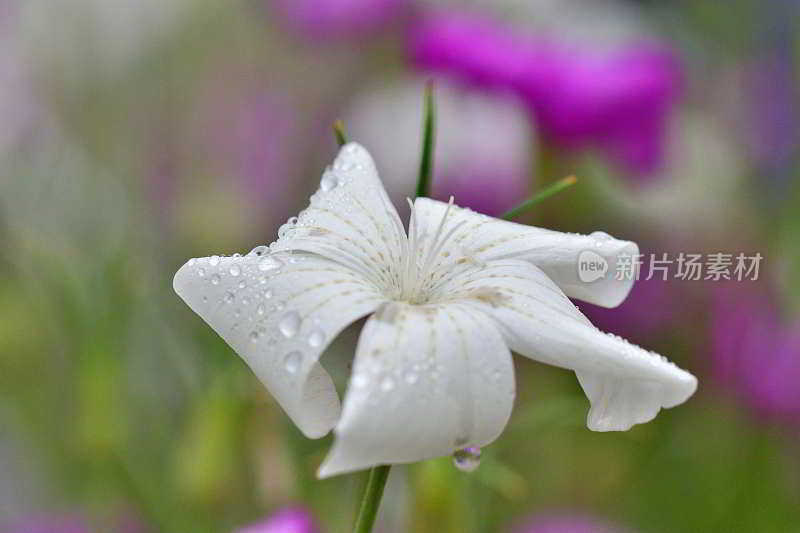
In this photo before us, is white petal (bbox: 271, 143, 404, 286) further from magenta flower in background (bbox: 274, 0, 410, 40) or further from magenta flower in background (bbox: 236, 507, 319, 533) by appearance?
magenta flower in background (bbox: 274, 0, 410, 40)

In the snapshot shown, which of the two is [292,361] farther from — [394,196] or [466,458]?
[394,196]

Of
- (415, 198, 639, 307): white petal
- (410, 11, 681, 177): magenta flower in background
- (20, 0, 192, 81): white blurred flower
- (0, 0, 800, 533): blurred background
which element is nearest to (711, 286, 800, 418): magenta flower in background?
(0, 0, 800, 533): blurred background

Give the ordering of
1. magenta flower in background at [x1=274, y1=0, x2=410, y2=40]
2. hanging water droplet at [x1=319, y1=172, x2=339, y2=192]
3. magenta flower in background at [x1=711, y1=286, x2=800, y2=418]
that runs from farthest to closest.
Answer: magenta flower in background at [x1=274, y1=0, x2=410, y2=40] → magenta flower in background at [x1=711, y1=286, x2=800, y2=418] → hanging water droplet at [x1=319, y1=172, x2=339, y2=192]

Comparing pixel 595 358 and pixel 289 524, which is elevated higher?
pixel 595 358

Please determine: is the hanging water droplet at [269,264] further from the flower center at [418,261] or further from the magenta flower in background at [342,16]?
the magenta flower in background at [342,16]

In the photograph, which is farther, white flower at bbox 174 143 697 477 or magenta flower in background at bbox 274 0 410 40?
magenta flower in background at bbox 274 0 410 40

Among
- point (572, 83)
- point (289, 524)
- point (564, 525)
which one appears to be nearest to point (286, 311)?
point (289, 524)
